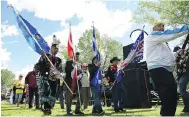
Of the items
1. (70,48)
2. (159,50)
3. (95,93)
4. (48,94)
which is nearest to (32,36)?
(48,94)

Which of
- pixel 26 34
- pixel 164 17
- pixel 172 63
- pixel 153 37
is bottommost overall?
pixel 172 63

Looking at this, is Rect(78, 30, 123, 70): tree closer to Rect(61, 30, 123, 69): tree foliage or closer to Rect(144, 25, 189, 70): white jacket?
Rect(61, 30, 123, 69): tree foliage

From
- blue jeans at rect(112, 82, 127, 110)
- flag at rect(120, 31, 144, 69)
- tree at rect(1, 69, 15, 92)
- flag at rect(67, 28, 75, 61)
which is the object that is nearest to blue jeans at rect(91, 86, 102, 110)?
blue jeans at rect(112, 82, 127, 110)

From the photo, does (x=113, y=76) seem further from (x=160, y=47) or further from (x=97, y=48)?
(x=160, y=47)

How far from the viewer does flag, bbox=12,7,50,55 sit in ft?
31.3

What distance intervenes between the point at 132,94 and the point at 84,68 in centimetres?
237

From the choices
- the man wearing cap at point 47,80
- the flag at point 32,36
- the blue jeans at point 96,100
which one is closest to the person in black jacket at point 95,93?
the blue jeans at point 96,100

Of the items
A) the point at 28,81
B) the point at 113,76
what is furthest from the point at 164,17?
the point at 113,76

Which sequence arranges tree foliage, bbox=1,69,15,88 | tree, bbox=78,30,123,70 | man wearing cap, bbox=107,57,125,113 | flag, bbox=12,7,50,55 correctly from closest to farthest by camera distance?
flag, bbox=12,7,50,55 → man wearing cap, bbox=107,57,125,113 → tree, bbox=78,30,123,70 → tree foliage, bbox=1,69,15,88

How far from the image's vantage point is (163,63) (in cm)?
566

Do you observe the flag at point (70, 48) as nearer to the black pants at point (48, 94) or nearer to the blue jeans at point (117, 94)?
the blue jeans at point (117, 94)

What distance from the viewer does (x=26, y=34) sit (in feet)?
32.5

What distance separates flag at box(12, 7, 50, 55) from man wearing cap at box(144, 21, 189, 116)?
14.1ft

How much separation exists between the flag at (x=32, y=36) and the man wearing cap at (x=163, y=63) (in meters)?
4.31
